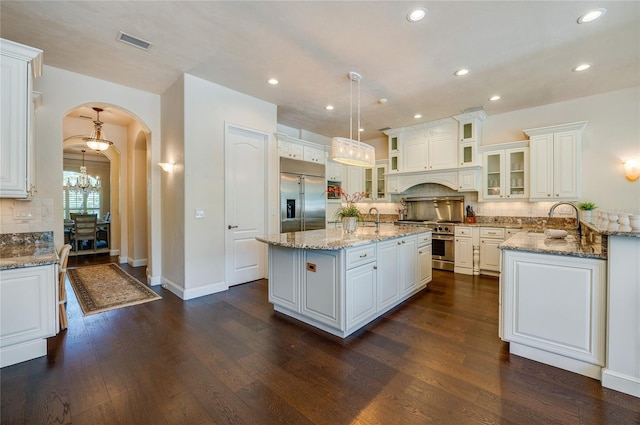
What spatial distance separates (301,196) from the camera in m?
5.42

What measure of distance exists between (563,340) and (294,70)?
3.95m

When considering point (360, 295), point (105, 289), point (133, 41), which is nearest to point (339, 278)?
point (360, 295)

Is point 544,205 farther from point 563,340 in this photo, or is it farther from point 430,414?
point 430,414

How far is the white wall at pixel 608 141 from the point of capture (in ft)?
13.7

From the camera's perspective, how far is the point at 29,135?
247 cm

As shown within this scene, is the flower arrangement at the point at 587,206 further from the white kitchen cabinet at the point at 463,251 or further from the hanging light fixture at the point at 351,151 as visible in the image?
the hanging light fixture at the point at 351,151

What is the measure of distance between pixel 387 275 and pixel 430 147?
3667 mm

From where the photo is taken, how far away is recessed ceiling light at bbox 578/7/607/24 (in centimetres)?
248

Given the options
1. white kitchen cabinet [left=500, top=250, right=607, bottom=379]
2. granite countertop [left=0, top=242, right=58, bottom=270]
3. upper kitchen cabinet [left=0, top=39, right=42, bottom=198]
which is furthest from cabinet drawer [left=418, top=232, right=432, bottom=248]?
upper kitchen cabinet [left=0, top=39, right=42, bottom=198]

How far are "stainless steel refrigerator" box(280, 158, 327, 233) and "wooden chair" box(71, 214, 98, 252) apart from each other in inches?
219

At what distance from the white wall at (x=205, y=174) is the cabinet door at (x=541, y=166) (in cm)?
497

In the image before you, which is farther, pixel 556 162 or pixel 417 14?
pixel 556 162

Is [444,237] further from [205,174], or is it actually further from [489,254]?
[205,174]

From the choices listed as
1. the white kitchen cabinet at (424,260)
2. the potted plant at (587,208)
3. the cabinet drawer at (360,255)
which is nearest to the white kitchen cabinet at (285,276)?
the cabinet drawer at (360,255)
